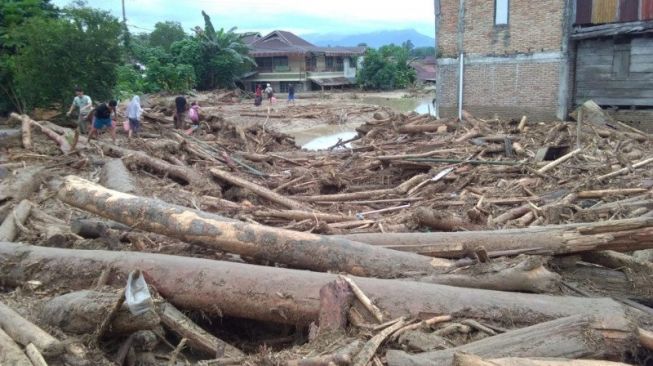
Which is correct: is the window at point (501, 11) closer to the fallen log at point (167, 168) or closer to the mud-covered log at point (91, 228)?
the fallen log at point (167, 168)

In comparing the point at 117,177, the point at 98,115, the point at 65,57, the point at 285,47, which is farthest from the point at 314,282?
the point at 285,47

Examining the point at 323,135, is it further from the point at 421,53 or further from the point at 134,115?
the point at 421,53

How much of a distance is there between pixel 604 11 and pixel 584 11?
59cm

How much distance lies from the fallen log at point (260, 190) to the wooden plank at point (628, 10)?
1291 centimetres

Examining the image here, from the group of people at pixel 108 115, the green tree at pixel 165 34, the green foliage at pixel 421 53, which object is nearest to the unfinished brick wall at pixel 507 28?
the group of people at pixel 108 115

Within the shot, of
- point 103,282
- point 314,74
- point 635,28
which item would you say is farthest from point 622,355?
point 314,74

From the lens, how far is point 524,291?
409 centimetres

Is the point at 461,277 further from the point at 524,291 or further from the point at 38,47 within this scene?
the point at 38,47

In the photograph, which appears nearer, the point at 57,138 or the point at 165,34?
the point at 57,138

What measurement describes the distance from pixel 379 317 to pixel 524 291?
1.25 metres

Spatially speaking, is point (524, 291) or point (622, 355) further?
point (524, 291)

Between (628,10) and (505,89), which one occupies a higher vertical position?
(628,10)

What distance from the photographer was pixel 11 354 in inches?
133

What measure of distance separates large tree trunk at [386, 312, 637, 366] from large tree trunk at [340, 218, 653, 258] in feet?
3.64
